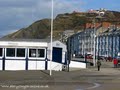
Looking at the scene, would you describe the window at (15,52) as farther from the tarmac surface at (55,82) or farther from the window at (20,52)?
the tarmac surface at (55,82)

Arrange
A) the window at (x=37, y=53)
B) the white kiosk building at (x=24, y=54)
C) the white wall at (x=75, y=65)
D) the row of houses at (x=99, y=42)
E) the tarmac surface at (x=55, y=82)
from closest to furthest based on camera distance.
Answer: the tarmac surface at (x=55, y=82) → the white kiosk building at (x=24, y=54) → the window at (x=37, y=53) → the white wall at (x=75, y=65) → the row of houses at (x=99, y=42)

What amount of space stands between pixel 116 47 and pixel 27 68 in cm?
10389

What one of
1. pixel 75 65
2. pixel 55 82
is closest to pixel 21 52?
pixel 75 65

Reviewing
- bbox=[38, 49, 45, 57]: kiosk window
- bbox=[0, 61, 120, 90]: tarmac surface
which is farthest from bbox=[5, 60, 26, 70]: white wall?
bbox=[0, 61, 120, 90]: tarmac surface

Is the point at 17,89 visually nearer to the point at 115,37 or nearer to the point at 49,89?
the point at 49,89

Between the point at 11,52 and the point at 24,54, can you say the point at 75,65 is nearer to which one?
the point at 24,54

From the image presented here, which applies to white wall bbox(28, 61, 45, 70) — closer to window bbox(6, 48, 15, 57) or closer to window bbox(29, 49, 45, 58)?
window bbox(29, 49, 45, 58)

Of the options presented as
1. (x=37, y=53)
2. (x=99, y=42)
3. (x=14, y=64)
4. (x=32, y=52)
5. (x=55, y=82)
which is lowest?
(x=55, y=82)

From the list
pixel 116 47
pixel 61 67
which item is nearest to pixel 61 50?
pixel 61 67

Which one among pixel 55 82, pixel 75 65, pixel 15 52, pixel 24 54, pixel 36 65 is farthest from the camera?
pixel 75 65

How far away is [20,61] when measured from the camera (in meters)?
47.0

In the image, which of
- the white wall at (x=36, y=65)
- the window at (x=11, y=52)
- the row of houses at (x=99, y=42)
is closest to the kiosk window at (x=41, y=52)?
the white wall at (x=36, y=65)

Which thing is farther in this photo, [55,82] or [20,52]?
[20,52]

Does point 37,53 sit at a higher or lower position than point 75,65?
higher
